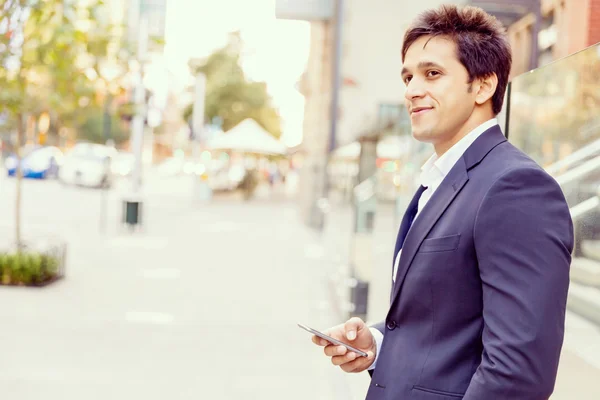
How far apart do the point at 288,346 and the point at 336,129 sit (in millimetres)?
13521

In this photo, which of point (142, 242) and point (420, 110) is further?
point (142, 242)

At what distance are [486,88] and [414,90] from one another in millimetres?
169

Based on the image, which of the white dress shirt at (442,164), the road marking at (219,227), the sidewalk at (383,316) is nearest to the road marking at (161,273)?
the sidewalk at (383,316)

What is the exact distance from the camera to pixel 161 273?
40.2 feet

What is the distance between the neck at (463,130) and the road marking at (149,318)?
264 inches

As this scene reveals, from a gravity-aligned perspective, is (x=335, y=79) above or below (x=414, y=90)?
above

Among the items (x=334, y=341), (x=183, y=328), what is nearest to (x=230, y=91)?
A: (x=183, y=328)

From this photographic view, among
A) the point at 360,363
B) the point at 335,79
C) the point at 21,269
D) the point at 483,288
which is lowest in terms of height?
the point at 21,269

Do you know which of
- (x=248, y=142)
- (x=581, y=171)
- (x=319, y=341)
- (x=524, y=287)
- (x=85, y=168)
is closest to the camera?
(x=524, y=287)

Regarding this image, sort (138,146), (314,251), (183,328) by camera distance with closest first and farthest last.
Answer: (183,328) < (314,251) < (138,146)

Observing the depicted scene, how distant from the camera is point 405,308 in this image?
1864 mm

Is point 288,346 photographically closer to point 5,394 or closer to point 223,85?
point 5,394

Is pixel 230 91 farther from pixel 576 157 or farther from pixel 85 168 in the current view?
pixel 576 157

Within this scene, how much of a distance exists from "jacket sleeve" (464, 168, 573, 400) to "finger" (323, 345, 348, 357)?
49cm
